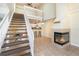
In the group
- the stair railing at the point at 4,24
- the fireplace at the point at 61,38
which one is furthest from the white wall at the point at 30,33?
the fireplace at the point at 61,38

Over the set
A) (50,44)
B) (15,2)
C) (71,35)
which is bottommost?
(50,44)

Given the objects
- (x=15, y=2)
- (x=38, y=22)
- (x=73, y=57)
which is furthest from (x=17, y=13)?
(x=73, y=57)

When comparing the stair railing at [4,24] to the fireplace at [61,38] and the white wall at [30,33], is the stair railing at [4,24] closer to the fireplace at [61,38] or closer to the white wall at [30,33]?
the white wall at [30,33]

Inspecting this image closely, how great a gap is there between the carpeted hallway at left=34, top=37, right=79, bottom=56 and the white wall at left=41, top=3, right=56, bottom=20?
1.20 feet

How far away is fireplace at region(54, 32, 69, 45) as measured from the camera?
1866mm

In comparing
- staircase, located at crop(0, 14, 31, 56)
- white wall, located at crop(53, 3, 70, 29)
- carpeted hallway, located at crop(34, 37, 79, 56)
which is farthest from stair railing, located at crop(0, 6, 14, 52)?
white wall, located at crop(53, 3, 70, 29)

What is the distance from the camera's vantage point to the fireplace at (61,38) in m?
1.87

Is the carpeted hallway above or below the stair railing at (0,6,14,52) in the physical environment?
below

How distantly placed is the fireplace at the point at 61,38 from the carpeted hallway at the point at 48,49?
88 millimetres

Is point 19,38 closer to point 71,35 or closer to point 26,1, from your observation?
point 26,1

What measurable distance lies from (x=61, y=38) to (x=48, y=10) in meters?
0.50

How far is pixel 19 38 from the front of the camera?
1855 mm

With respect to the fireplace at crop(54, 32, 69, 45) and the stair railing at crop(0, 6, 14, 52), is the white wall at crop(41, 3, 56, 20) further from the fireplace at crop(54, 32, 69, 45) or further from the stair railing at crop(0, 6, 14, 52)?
the stair railing at crop(0, 6, 14, 52)

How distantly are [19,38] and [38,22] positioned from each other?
1.29ft
